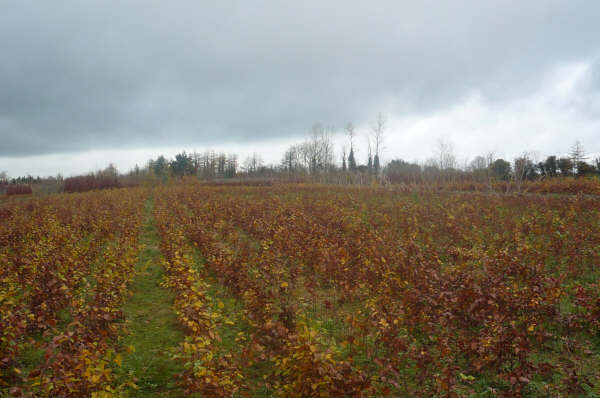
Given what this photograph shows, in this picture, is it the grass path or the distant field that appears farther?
the grass path

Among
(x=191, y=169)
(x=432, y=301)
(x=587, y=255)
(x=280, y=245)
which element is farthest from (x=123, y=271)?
(x=191, y=169)

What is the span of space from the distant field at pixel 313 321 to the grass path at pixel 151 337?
0.08 feet

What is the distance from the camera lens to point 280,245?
7914 millimetres

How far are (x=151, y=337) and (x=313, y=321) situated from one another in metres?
2.41

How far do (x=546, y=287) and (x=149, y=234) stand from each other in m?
12.2

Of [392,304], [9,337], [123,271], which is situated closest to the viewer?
[9,337]

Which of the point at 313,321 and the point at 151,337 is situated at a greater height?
the point at 313,321

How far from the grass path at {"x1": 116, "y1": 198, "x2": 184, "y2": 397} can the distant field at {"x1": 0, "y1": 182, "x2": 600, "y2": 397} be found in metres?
0.03

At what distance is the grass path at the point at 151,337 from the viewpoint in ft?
13.0

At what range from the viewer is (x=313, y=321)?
471 cm

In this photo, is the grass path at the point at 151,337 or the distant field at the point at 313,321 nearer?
the distant field at the point at 313,321

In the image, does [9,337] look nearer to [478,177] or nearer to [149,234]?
[149,234]

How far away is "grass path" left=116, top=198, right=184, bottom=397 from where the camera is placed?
3957mm

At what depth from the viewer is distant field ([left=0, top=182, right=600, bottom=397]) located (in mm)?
3070
